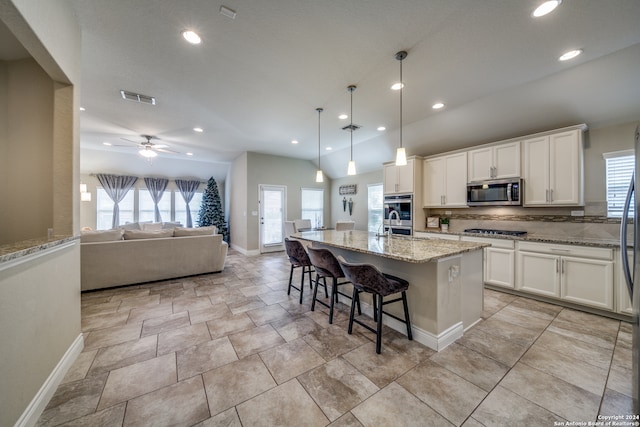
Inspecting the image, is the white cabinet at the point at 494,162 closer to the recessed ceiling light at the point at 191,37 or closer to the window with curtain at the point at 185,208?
the recessed ceiling light at the point at 191,37

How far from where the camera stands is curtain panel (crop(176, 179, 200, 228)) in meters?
8.34

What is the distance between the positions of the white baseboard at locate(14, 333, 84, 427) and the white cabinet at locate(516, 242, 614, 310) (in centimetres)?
488

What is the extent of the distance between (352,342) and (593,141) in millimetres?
4123

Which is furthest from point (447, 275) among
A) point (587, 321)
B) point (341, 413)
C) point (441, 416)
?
point (587, 321)

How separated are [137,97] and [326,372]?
4206 millimetres

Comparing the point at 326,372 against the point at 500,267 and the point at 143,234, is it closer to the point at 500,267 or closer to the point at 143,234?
the point at 500,267

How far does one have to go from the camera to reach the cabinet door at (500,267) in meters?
3.38

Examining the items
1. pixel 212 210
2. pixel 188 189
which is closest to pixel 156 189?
pixel 188 189

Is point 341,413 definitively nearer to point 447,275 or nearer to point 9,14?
point 447,275

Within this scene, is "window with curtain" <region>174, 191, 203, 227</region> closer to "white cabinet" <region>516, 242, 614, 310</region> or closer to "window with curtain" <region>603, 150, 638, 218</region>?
"white cabinet" <region>516, 242, 614, 310</region>

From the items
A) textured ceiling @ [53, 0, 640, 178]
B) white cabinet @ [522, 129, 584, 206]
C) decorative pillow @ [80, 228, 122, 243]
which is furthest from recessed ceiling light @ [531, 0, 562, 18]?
decorative pillow @ [80, 228, 122, 243]

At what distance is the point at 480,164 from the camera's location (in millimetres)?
3998

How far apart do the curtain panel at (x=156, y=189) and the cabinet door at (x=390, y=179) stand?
7395mm

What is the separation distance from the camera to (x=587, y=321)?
263cm
